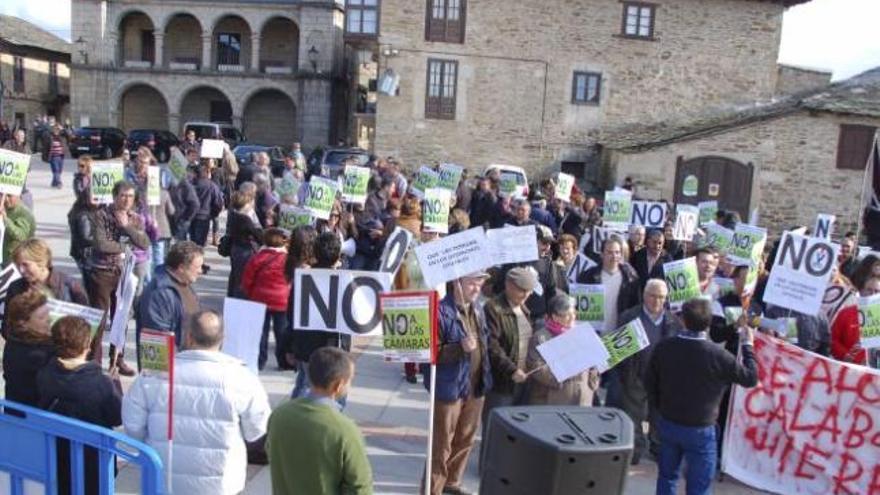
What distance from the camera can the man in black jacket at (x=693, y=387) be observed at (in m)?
5.29

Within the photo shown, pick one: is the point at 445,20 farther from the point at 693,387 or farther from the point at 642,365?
the point at 693,387

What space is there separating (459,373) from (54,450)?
265 cm

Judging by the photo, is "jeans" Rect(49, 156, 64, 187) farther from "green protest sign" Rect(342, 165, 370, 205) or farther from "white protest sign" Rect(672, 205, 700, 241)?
"white protest sign" Rect(672, 205, 700, 241)

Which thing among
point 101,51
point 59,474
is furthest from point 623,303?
point 101,51

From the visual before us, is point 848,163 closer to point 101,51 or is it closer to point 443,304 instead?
point 443,304

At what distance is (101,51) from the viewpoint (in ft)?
138

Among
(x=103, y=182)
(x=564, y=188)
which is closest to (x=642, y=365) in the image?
(x=103, y=182)

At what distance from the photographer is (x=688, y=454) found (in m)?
5.47

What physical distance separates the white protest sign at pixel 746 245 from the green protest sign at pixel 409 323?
457 centimetres

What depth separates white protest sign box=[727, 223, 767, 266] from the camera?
857 cm

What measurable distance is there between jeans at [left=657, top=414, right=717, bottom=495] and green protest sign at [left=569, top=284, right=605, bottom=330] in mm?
1922

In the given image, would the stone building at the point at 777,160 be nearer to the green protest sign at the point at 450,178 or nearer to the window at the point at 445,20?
the window at the point at 445,20

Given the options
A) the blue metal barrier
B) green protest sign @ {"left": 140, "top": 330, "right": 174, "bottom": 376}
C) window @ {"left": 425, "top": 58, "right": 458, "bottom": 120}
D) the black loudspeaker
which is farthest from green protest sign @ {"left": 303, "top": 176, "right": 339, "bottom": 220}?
window @ {"left": 425, "top": 58, "right": 458, "bottom": 120}

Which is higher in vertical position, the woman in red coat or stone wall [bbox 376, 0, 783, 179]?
stone wall [bbox 376, 0, 783, 179]
